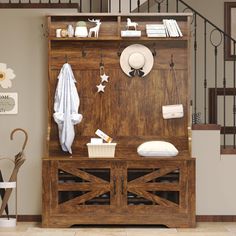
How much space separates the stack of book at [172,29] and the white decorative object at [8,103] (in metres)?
1.72

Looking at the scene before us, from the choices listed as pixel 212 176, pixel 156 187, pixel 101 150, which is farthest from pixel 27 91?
pixel 212 176

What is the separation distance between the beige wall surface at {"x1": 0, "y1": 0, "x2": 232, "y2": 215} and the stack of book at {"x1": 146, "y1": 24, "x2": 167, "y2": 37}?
3.09 ft

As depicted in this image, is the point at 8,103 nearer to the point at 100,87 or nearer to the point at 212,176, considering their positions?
the point at 100,87

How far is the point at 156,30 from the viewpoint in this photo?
6387mm

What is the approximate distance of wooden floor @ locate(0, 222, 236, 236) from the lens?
584cm

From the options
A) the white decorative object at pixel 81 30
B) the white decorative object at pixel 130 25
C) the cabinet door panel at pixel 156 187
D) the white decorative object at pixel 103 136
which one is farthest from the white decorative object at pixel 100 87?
the cabinet door panel at pixel 156 187

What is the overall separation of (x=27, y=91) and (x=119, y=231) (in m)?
1.77

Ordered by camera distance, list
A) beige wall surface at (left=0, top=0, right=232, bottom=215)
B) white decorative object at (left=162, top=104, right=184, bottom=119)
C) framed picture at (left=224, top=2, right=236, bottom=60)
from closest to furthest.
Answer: white decorative object at (left=162, top=104, right=184, bottom=119)
beige wall surface at (left=0, top=0, right=232, bottom=215)
framed picture at (left=224, top=2, right=236, bottom=60)

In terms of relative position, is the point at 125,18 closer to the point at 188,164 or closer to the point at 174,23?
the point at 174,23

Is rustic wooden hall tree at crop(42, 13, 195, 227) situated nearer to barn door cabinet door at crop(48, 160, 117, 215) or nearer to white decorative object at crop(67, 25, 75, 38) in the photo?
white decorative object at crop(67, 25, 75, 38)

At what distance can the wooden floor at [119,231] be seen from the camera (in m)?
5.84

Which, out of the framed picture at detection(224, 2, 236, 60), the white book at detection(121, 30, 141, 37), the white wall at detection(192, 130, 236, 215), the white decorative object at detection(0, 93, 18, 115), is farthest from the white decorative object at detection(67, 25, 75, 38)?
the framed picture at detection(224, 2, 236, 60)

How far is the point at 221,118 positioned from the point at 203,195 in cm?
171

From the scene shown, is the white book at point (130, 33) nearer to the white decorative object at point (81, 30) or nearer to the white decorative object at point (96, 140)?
the white decorative object at point (81, 30)
